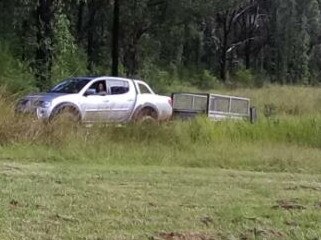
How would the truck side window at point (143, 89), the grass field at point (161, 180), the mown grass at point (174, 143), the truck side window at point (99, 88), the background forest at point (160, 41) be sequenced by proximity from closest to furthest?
1. the grass field at point (161, 180)
2. the mown grass at point (174, 143)
3. the truck side window at point (99, 88)
4. the truck side window at point (143, 89)
5. the background forest at point (160, 41)

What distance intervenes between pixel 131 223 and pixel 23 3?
22277 millimetres

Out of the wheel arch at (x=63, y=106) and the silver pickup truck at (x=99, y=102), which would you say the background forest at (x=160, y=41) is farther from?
the wheel arch at (x=63, y=106)

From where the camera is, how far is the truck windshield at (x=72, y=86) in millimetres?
18750

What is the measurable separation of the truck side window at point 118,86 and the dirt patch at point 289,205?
11.6 m

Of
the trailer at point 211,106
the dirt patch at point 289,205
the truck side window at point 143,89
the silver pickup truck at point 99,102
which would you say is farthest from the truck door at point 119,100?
the dirt patch at point 289,205

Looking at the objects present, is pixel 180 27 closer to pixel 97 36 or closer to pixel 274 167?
pixel 97 36

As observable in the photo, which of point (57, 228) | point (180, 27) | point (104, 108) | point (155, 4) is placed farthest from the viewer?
point (180, 27)

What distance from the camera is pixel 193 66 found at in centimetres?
7050

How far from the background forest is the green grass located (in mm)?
9726

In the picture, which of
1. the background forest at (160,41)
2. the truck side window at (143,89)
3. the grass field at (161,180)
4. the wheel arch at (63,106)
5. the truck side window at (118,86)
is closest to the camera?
the grass field at (161,180)

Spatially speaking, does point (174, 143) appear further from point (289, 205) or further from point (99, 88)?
point (289, 205)

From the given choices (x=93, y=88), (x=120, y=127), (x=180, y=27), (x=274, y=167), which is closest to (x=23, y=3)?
(x=93, y=88)

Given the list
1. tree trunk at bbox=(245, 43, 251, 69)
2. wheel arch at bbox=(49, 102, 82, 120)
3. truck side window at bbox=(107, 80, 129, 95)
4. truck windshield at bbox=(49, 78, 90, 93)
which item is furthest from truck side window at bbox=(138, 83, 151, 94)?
tree trunk at bbox=(245, 43, 251, 69)

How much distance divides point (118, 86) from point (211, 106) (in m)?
3.13
